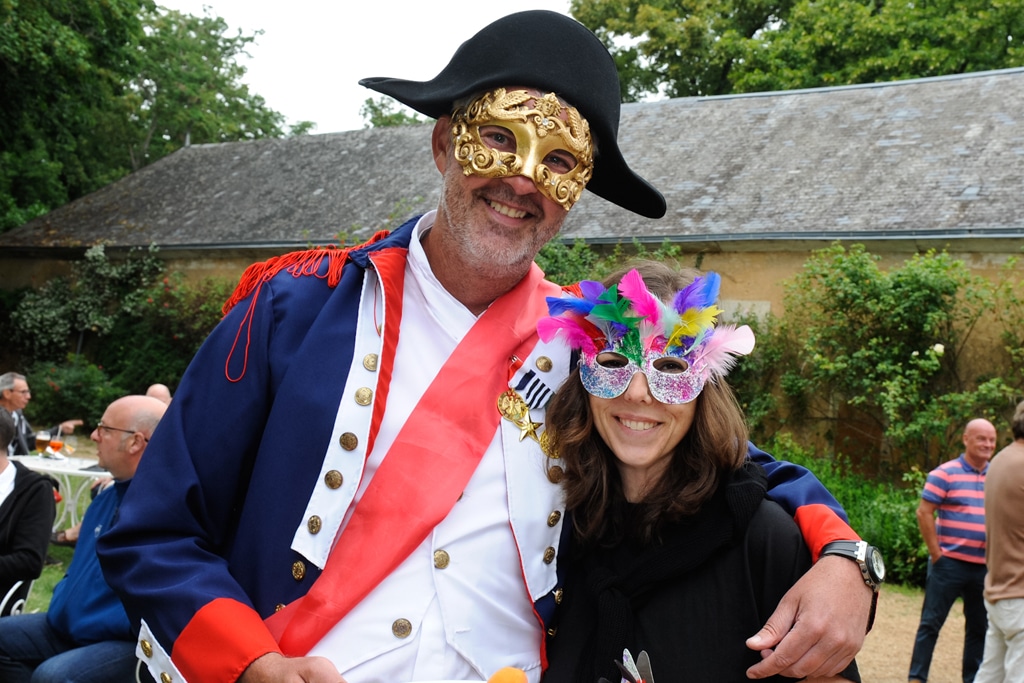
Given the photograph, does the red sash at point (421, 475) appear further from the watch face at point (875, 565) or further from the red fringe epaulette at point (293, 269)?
the watch face at point (875, 565)

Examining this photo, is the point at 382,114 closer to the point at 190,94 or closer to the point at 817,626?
the point at 190,94

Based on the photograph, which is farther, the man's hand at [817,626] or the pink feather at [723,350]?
the pink feather at [723,350]

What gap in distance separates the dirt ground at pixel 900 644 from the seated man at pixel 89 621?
16.9 feet

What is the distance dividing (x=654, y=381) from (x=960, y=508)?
5.79 meters

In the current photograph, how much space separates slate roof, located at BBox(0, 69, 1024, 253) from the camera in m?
12.4

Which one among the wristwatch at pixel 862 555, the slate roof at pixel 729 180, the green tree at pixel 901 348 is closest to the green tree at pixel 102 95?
the slate roof at pixel 729 180

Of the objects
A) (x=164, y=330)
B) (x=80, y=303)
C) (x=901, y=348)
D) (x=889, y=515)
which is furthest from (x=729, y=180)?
(x=80, y=303)

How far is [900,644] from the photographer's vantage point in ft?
26.3

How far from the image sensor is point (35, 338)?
20.3 metres

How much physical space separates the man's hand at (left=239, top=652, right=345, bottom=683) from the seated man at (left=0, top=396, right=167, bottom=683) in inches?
93.6

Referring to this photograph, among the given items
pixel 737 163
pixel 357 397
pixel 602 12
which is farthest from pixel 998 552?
pixel 602 12

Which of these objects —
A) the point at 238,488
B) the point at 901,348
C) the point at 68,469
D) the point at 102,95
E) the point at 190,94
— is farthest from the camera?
the point at 190,94

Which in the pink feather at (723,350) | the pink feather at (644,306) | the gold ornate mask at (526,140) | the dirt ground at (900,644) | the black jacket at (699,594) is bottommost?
the dirt ground at (900,644)

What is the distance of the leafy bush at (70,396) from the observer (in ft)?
58.7
